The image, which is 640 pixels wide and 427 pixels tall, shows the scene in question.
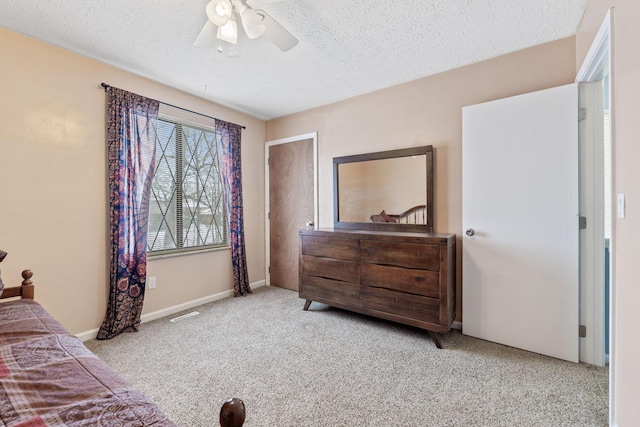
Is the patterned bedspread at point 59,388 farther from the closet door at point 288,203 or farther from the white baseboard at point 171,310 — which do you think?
the closet door at point 288,203

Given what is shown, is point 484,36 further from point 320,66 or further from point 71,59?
point 71,59

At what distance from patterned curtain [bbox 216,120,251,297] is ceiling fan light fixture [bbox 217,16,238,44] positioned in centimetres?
180

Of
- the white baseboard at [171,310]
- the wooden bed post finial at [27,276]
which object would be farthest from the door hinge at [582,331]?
the wooden bed post finial at [27,276]

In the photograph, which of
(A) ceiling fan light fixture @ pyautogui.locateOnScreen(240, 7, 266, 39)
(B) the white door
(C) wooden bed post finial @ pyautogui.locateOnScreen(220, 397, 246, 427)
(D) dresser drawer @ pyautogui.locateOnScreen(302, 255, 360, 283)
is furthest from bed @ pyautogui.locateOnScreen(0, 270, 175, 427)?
(B) the white door

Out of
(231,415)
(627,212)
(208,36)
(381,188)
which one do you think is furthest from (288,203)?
(231,415)

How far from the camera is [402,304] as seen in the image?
2490mm

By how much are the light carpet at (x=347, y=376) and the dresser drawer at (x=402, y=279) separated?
432 millimetres

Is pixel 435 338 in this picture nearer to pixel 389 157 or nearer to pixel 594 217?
pixel 594 217

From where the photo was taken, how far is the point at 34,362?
1.03 m

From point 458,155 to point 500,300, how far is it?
50.8 inches

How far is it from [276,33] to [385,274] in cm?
203

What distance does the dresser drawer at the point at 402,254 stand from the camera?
2.35 m

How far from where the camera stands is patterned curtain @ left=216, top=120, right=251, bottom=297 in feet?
11.7

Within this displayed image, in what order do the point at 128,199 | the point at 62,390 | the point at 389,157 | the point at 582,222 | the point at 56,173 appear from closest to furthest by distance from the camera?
the point at 62,390 → the point at 582,222 → the point at 56,173 → the point at 128,199 → the point at 389,157
